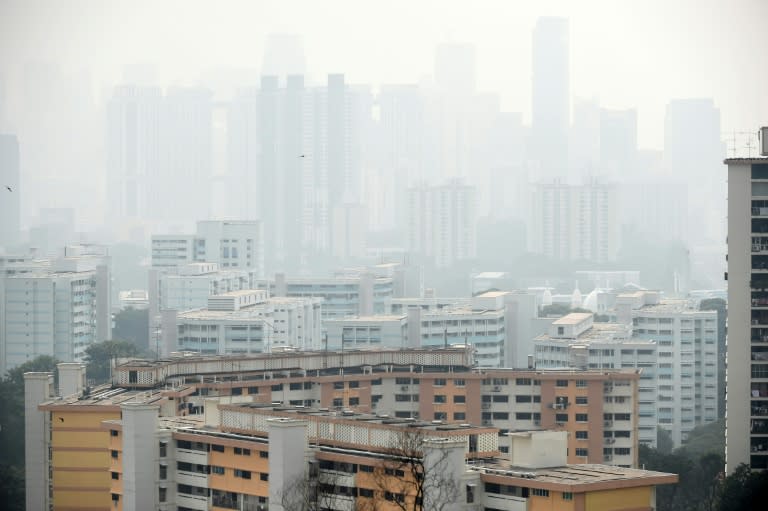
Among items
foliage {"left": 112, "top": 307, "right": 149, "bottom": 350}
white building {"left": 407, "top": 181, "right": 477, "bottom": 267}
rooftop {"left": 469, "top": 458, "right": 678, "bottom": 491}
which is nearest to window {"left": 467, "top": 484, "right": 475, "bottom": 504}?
rooftop {"left": 469, "top": 458, "right": 678, "bottom": 491}

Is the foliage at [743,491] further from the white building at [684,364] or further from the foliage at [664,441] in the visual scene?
the white building at [684,364]

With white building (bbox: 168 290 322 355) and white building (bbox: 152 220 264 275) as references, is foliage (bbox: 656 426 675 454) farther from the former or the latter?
white building (bbox: 152 220 264 275)

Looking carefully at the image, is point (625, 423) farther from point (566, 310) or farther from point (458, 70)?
point (458, 70)

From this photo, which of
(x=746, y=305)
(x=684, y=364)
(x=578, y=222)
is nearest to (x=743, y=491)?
(x=746, y=305)

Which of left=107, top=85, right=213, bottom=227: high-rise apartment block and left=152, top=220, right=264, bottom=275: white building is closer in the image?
left=152, top=220, right=264, bottom=275: white building

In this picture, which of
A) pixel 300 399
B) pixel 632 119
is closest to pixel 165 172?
pixel 632 119

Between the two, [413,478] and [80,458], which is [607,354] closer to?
[80,458]
